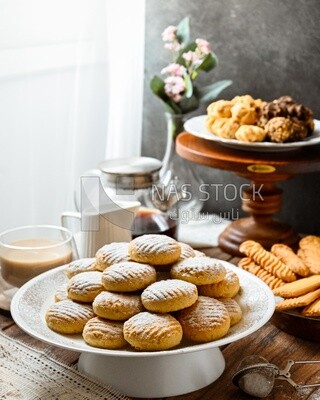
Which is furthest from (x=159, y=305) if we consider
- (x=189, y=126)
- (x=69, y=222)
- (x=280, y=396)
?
(x=189, y=126)

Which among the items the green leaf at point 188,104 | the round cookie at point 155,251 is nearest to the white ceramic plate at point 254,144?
the green leaf at point 188,104

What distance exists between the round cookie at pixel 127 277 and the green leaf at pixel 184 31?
2.66 feet

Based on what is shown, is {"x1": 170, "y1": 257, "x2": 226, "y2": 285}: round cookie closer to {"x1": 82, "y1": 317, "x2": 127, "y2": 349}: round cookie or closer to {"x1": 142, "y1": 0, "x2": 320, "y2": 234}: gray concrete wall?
{"x1": 82, "y1": 317, "x2": 127, "y2": 349}: round cookie

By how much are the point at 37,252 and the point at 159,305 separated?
0.33 m

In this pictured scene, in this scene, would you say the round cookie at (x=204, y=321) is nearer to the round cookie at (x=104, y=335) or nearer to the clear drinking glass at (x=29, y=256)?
the round cookie at (x=104, y=335)

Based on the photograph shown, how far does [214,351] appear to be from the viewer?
107 cm

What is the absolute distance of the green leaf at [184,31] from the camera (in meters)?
1.69

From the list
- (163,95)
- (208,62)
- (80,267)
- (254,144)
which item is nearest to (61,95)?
(163,95)

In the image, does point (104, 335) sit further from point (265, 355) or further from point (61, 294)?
point (265, 355)

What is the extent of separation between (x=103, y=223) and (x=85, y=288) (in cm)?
30

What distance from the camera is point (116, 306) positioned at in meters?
0.98

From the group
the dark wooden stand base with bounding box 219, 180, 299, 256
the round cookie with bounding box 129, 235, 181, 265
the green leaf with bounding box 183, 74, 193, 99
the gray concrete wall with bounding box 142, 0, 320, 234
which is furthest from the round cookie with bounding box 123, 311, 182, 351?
the gray concrete wall with bounding box 142, 0, 320, 234

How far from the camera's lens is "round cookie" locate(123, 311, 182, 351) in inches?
37.1

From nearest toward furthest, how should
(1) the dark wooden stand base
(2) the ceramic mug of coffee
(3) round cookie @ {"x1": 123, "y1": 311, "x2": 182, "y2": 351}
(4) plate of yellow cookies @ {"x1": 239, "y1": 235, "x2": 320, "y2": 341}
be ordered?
(3) round cookie @ {"x1": 123, "y1": 311, "x2": 182, "y2": 351} → (4) plate of yellow cookies @ {"x1": 239, "y1": 235, "x2": 320, "y2": 341} → (2) the ceramic mug of coffee → (1) the dark wooden stand base
